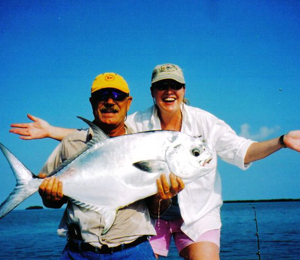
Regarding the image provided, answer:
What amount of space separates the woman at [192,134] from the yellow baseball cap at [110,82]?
27.5 inches

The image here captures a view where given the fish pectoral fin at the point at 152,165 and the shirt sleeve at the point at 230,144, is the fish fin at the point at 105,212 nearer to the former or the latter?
the fish pectoral fin at the point at 152,165

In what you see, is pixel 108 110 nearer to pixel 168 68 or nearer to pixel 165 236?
pixel 168 68

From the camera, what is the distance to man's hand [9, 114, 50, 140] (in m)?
4.16

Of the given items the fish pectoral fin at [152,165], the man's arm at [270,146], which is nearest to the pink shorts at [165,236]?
the man's arm at [270,146]

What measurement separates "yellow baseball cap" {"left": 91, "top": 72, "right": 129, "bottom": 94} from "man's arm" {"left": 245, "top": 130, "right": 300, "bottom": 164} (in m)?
1.63

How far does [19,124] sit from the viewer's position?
4.21 meters

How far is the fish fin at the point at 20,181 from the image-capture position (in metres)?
3.10

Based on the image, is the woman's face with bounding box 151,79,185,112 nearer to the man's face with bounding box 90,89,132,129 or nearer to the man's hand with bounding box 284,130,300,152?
the man's face with bounding box 90,89,132,129

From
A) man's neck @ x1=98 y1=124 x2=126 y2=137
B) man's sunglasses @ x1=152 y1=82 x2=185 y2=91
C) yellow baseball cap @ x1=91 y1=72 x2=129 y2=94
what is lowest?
man's neck @ x1=98 y1=124 x2=126 y2=137

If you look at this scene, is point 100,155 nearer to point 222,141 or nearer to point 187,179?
point 187,179

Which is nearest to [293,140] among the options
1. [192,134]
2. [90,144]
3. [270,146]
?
[270,146]

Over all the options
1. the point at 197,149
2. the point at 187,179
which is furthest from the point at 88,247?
the point at 197,149

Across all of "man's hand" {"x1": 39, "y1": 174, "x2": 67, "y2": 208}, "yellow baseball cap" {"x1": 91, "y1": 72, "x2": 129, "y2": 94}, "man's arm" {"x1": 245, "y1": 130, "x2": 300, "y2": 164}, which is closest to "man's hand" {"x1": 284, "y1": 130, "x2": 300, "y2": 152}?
"man's arm" {"x1": 245, "y1": 130, "x2": 300, "y2": 164}

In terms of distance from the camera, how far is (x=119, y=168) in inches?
125
